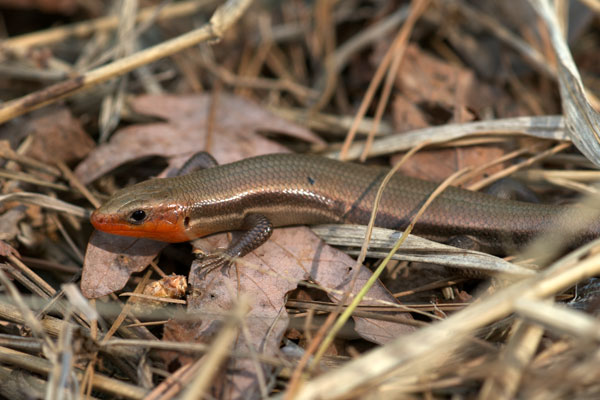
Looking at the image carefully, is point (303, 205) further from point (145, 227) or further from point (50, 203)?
point (50, 203)

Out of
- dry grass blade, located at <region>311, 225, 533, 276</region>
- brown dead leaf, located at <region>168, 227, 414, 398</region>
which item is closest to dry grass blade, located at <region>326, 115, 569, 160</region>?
dry grass blade, located at <region>311, 225, 533, 276</region>

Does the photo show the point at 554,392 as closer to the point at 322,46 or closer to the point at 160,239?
the point at 160,239

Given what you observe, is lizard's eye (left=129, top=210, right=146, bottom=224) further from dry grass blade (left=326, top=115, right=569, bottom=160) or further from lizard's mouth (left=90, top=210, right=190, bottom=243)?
dry grass blade (left=326, top=115, right=569, bottom=160)

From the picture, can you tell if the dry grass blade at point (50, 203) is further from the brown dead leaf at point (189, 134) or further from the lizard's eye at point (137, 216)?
the lizard's eye at point (137, 216)

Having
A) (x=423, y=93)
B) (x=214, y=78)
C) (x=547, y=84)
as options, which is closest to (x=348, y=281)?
(x=423, y=93)

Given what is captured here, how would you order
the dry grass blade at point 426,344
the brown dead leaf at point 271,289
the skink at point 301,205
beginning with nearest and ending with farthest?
the dry grass blade at point 426,344 < the brown dead leaf at point 271,289 < the skink at point 301,205

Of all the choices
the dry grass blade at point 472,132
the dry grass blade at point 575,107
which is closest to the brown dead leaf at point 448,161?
the dry grass blade at point 472,132
